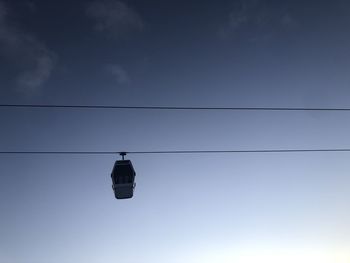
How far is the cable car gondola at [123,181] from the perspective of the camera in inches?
372

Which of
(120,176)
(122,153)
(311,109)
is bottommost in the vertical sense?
(120,176)

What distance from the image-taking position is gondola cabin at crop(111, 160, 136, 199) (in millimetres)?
9445

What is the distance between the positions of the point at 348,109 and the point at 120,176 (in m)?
8.58

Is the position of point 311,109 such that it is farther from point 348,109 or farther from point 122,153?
point 122,153

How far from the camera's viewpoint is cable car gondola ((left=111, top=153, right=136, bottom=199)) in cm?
945

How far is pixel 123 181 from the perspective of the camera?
955 centimetres

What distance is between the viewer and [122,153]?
10.4m

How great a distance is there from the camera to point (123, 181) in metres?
9.55

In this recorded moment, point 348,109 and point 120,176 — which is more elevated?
point 348,109

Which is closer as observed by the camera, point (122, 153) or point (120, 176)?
point (120, 176)

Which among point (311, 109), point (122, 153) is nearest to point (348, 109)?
point (311, 109)

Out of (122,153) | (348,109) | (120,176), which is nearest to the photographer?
(120,176)

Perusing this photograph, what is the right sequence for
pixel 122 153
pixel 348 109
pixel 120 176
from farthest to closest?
pixel 348 109 → pixel 122 153 → pixel 120 176

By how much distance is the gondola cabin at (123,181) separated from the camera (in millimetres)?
9445
